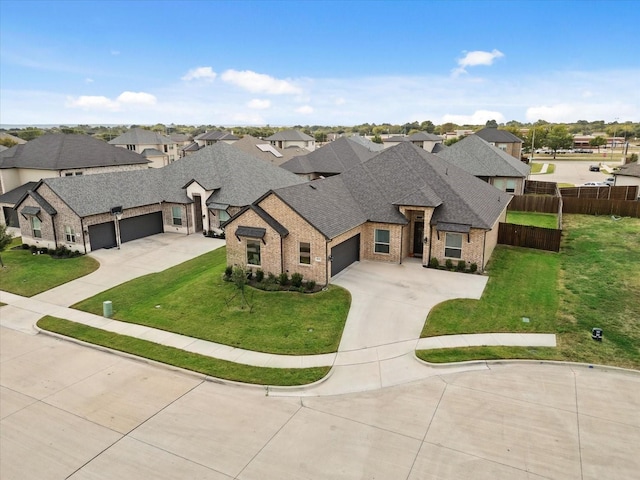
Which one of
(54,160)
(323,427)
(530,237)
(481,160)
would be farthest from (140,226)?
(481,160)

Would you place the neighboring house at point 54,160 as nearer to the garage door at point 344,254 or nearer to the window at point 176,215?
the window at point 176,215

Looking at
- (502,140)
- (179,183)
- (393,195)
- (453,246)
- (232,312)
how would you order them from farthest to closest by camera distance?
(502,140) < (179,183) < (393,195) < (453,246) < (232,312)

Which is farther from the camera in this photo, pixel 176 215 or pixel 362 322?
pixel 176 215

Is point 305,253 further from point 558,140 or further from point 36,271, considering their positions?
point 558,140

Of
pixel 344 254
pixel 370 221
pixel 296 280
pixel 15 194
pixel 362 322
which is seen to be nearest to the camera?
pixel 362 322

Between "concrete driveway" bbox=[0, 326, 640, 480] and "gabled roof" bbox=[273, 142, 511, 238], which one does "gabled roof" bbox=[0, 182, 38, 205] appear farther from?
"concrete driveway" bbox=[0, 326, 640, 480]

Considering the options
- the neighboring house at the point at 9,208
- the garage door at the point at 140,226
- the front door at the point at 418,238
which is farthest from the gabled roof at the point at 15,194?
the front door at the point at 418,238

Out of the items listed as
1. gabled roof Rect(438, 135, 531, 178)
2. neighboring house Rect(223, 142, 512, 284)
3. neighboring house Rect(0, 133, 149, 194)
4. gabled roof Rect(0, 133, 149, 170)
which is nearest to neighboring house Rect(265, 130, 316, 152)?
gabled roof Rect(0, 133, 149, 170)
